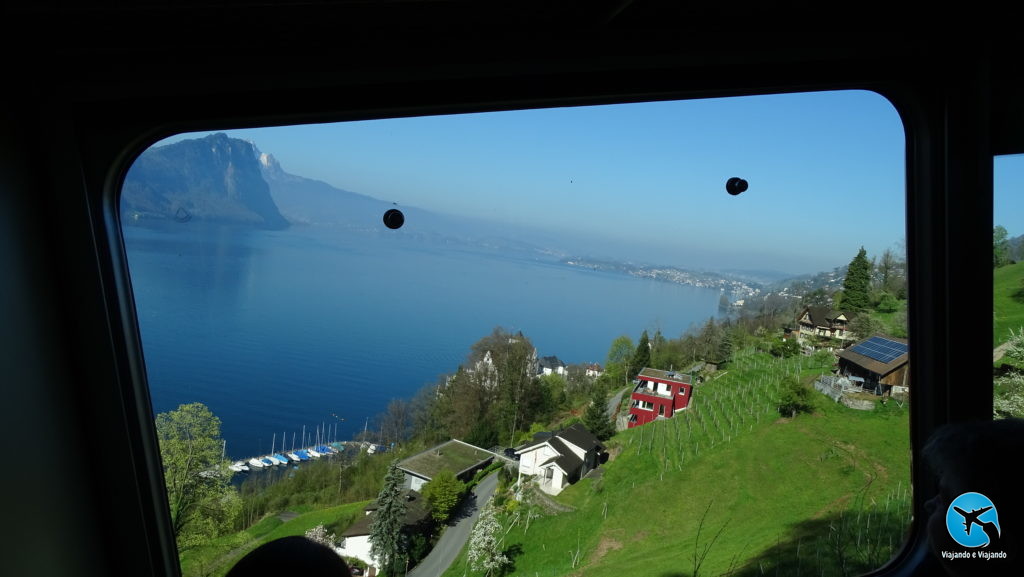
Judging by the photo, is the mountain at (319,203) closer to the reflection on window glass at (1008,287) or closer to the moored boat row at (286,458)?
the moored boat row at (286,458)

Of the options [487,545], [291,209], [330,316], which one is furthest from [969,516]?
[291,209]

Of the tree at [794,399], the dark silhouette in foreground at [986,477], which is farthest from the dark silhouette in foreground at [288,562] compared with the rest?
the tree at [794,399]

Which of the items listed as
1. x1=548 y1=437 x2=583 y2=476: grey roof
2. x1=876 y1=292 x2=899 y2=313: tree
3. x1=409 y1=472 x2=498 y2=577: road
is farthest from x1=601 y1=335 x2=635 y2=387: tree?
x1=876 y1=292 x2=899 y2=313: tree

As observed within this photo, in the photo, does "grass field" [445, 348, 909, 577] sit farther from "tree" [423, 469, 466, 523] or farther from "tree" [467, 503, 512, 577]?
"tree" [423, 469, 466, 523]

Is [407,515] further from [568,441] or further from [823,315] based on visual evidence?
[823,315]

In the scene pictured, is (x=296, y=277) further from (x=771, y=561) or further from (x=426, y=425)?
(x=771, y=561)

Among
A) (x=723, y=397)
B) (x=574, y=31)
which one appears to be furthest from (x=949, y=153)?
(x=574, y=31)
